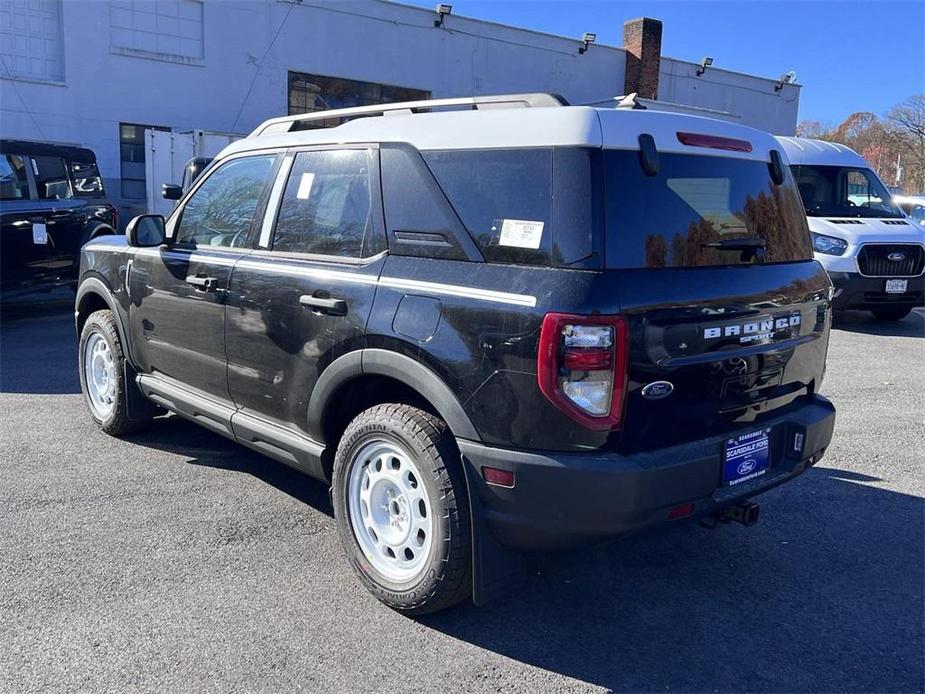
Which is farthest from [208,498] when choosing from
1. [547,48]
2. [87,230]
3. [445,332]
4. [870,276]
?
[547,48]

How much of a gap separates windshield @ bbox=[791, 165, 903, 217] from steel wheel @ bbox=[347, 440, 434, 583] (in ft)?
31.4

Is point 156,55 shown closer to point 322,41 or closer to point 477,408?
point 322,41

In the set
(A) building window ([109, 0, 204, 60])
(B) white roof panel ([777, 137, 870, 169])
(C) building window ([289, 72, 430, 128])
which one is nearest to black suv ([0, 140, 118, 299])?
(A) building window ([109, 0, 204, 60])

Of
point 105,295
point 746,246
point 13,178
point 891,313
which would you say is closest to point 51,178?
point 13,178

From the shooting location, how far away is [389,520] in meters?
3.39

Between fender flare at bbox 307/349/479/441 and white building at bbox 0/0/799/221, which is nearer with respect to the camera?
fender flare at bbox 307/349/479/441

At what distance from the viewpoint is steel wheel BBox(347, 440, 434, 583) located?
3.20m

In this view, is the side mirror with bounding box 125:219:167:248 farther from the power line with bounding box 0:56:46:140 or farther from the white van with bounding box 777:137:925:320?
the power line with bounding box 0:56:46:140

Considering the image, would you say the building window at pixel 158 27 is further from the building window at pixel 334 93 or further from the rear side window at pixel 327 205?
the rear side window at pixel 327 205

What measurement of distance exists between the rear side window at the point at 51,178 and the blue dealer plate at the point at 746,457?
9.85 m

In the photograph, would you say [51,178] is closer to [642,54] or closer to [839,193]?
[839,193]

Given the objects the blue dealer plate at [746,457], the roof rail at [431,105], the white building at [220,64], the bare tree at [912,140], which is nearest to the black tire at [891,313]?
the blue dealer plate at [746,457]

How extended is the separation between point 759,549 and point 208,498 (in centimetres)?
299

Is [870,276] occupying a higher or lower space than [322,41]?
lower
